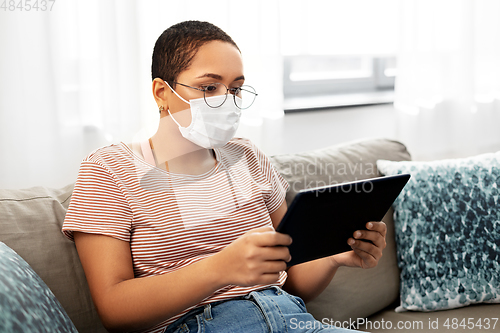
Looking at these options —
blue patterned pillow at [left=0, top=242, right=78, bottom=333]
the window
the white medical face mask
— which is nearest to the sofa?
blue patterned pillow at [left=0, top=242, right=78, bottom=333]

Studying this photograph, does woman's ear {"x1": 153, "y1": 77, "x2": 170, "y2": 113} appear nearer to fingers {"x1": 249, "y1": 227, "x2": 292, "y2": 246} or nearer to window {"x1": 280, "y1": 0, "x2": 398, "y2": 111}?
fingers {"x1": 249, "y1": 227, "x2": 292, "y2": 246}

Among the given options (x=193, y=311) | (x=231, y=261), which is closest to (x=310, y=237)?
(x=231, y=261)

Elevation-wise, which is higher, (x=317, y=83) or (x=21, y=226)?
(x=317, y=83)

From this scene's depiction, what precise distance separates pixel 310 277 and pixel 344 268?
0.27 meters

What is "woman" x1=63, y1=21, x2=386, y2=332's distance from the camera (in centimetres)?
82

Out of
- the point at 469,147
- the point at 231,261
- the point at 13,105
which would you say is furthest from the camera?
the point at 469,147

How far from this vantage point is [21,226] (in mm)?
963

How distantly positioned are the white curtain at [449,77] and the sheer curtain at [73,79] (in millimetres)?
917

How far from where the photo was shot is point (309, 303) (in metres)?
1.26

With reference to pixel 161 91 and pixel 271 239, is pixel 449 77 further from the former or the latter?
pixel 271 239

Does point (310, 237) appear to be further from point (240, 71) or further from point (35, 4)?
point (35, 4)

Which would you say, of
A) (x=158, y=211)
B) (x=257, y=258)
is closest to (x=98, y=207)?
(x=158, y=211)

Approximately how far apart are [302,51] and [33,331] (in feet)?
4.72

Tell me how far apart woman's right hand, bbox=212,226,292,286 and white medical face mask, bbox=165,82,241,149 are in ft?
1.12
